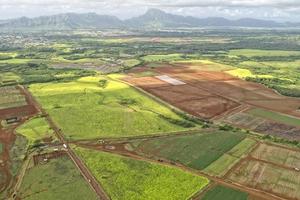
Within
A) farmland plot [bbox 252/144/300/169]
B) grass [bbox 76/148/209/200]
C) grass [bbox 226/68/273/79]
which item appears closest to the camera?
grass [bbox 76/148/209/200]

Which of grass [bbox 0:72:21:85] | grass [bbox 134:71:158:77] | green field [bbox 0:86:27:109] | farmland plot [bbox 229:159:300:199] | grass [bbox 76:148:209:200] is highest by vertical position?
grass [bbox 134:71:158:77]

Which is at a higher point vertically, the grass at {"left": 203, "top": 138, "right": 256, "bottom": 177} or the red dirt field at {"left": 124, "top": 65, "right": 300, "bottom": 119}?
the red dirt field at {"left": 124, "top": 65, "right": 300, "bottom": 119}

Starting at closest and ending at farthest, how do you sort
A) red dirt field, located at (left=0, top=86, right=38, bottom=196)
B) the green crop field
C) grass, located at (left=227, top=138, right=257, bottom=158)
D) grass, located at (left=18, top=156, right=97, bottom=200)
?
grass, located at (left=18, top=156, right=97, bottom=200) < red dirt field, located at (left=0, top=86, right=38, bottom=196) < the green crop field < grass, located at (left=227, top=138, right=257, bottom=158)

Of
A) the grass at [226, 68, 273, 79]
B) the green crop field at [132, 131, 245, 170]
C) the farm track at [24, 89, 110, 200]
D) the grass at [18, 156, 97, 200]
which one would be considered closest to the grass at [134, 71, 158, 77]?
the grass at [226, 68, 273, 79]

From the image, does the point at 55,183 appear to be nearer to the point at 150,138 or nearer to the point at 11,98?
the point at 150,138

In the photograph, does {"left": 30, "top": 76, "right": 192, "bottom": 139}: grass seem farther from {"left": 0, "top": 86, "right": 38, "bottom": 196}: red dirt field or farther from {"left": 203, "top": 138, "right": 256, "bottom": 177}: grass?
{"left": 203, "top": 138, "right": 256, "bottom": 177}: grass
